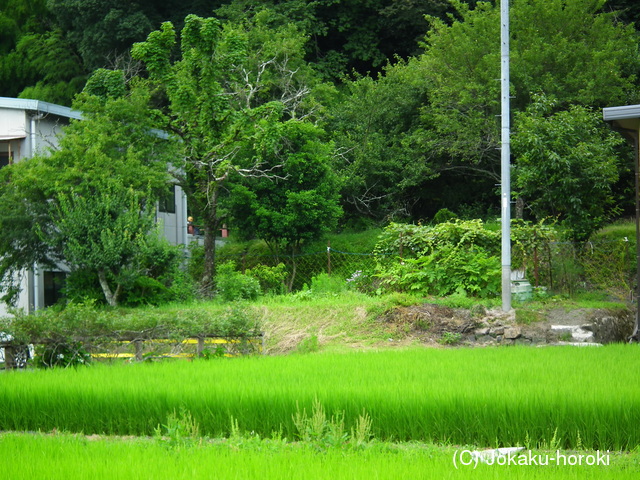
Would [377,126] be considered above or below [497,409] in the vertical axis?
above

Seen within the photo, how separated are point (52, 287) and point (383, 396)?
57.4ft

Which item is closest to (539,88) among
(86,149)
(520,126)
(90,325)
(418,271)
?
(520,126)

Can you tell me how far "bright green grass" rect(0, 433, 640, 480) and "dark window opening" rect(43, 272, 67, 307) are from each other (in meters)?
16.6

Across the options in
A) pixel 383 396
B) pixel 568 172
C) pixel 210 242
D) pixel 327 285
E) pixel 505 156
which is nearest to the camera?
pixel 383 396

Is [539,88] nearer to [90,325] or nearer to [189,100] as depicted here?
[189,100]

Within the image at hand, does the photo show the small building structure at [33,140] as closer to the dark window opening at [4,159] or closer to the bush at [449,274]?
the dark window opening at [4,159]

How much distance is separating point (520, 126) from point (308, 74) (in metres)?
9.52

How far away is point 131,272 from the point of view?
20.0 m

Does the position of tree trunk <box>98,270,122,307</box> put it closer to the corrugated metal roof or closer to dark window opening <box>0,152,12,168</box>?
dark window opening <box>0,152,12,168</box>

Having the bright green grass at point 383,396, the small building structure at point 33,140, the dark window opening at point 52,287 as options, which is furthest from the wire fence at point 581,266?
the dark window opening at point 52,287

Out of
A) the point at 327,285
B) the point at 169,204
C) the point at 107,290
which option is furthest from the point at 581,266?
the point at 169,204

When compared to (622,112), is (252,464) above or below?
below

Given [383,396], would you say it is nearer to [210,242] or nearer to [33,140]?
[210,242]

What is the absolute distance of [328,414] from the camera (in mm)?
8391
